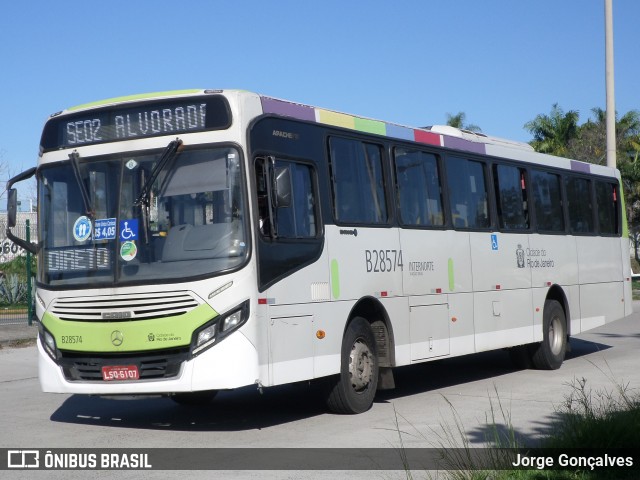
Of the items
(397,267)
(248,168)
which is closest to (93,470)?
(248,168)

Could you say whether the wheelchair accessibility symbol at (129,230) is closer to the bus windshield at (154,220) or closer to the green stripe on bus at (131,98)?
the bus windshield at (154,220)

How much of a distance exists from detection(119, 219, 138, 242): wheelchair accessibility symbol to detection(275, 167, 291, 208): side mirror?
1.42 metres

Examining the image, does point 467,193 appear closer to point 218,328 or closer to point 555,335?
point 555,335

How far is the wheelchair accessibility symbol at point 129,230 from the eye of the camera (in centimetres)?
1005

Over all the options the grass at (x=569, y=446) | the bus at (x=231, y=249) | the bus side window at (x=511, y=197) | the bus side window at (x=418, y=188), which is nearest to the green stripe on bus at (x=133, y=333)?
the bus at (x=231, y=249)

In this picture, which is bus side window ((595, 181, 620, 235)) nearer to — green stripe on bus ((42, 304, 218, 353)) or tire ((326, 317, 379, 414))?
tire ((326, 317, 379, 414))

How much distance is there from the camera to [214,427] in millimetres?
10836

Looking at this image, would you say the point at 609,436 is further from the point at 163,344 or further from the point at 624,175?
the point at 624,175

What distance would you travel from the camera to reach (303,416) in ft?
37.8

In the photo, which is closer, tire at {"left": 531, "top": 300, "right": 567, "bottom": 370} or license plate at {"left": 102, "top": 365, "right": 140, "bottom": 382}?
license plate at {"left": 102, "top": 365, "right": 140, "bottom": 382}

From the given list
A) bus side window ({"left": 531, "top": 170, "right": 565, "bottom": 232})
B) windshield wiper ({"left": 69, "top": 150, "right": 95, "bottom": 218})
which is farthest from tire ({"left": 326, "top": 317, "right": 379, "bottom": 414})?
bus side window ({"left": 531, "top": 170, "right": 565, "bottom": 232})

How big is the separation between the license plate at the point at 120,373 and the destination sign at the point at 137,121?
2.32 meters

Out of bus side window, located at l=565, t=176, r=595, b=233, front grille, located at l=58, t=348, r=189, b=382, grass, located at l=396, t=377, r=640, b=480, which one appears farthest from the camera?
bus side window, located at l=565, t=176, r=595, b=233

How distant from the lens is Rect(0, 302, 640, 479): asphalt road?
31.7 feet
